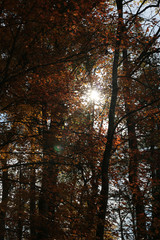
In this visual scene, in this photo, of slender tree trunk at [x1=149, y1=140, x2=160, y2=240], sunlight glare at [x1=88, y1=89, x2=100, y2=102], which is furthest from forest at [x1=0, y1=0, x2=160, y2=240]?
sunlight glare at [x1=88, y1=89, x2=100, y2=102]

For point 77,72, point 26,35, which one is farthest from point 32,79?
point 77,72

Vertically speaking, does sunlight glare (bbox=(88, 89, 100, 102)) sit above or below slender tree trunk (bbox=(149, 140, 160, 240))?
above

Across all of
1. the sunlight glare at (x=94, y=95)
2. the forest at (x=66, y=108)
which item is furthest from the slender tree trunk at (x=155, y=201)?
the sunlight glare at (x=94, y=95)

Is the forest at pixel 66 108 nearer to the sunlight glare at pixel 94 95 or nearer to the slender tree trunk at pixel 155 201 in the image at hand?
the slender tree trunk at pixel 155 201

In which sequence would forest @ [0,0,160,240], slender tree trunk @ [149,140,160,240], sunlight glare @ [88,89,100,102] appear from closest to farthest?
forest @ [0,0,160,240], slender tree trunk @ [149,140,160,240], sunlight glare @ [88,89,100,102]

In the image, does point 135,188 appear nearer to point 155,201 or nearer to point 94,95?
point 155,201

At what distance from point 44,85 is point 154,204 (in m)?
7.33

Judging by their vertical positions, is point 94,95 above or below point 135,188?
above

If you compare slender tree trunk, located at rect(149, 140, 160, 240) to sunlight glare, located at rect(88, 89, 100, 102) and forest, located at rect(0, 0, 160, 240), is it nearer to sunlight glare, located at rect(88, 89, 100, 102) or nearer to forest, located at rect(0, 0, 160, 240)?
forest, located at rect(0, 0, 160, 240)

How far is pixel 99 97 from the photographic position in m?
14.0

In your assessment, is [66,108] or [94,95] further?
[94,95]

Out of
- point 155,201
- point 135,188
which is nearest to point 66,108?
point 135,188

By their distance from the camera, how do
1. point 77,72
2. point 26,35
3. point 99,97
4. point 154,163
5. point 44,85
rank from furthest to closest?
1. point 99,97
2. point 77,72
3. point 154,163
4. point 44,85
5. point 26,35

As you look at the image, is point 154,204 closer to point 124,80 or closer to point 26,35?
point 124,80
